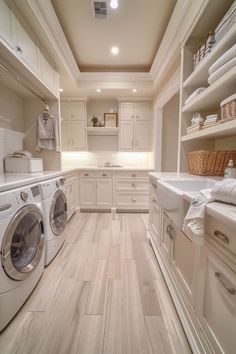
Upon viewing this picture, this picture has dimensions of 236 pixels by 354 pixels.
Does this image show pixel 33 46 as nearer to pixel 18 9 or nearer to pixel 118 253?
pixel 18 9

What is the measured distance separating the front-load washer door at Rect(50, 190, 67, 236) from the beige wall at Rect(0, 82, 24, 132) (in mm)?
1139

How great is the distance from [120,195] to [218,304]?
267 cm

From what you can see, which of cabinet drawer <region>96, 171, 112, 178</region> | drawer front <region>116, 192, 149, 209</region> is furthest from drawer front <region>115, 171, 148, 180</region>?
drawer front <region>116, 192, 149, 209</region>

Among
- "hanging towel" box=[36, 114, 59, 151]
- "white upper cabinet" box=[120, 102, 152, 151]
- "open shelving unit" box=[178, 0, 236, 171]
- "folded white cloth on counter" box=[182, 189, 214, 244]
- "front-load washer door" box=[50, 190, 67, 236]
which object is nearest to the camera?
"folded white cloth on counter" box=[182, 189, 214, 244]

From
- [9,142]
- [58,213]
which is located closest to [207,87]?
[58,213]

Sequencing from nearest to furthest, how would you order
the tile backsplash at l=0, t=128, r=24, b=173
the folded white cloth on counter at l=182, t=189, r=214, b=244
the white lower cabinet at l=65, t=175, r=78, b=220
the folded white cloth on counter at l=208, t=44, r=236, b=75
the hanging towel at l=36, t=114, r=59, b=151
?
the folded white cloth on counter at l=182, t=189, r=214, b=244 → the folded white cloth on counter at l=208, t=44, r=236, b=75 → the tile backsplash at l=0, t=128, r=24, b=173 → the hanging towel at l=36, t=114, r=59, b=151 → the white lower cabinet at l=65, t=175, r=78, b=220

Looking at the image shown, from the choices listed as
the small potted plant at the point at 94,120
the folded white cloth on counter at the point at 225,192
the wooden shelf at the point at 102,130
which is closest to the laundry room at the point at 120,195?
the folded white cloth on counter at the point at 225,192

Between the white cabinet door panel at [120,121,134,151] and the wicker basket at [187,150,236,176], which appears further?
the white cabinet door panel at [120,121,134,151]

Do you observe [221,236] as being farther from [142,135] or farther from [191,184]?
[142,135]

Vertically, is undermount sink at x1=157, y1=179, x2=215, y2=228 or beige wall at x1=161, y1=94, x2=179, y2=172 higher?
beige wall at x1=161, y1=94, x2=179, y2=172

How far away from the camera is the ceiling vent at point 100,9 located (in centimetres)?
171

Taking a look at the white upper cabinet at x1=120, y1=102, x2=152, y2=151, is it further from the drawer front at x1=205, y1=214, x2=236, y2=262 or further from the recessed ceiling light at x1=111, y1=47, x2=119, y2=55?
the drawer front at x1=205, y1=214, x2=236, y2=262

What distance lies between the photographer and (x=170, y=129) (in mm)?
3475

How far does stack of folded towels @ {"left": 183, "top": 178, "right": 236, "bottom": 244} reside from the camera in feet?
2.29
